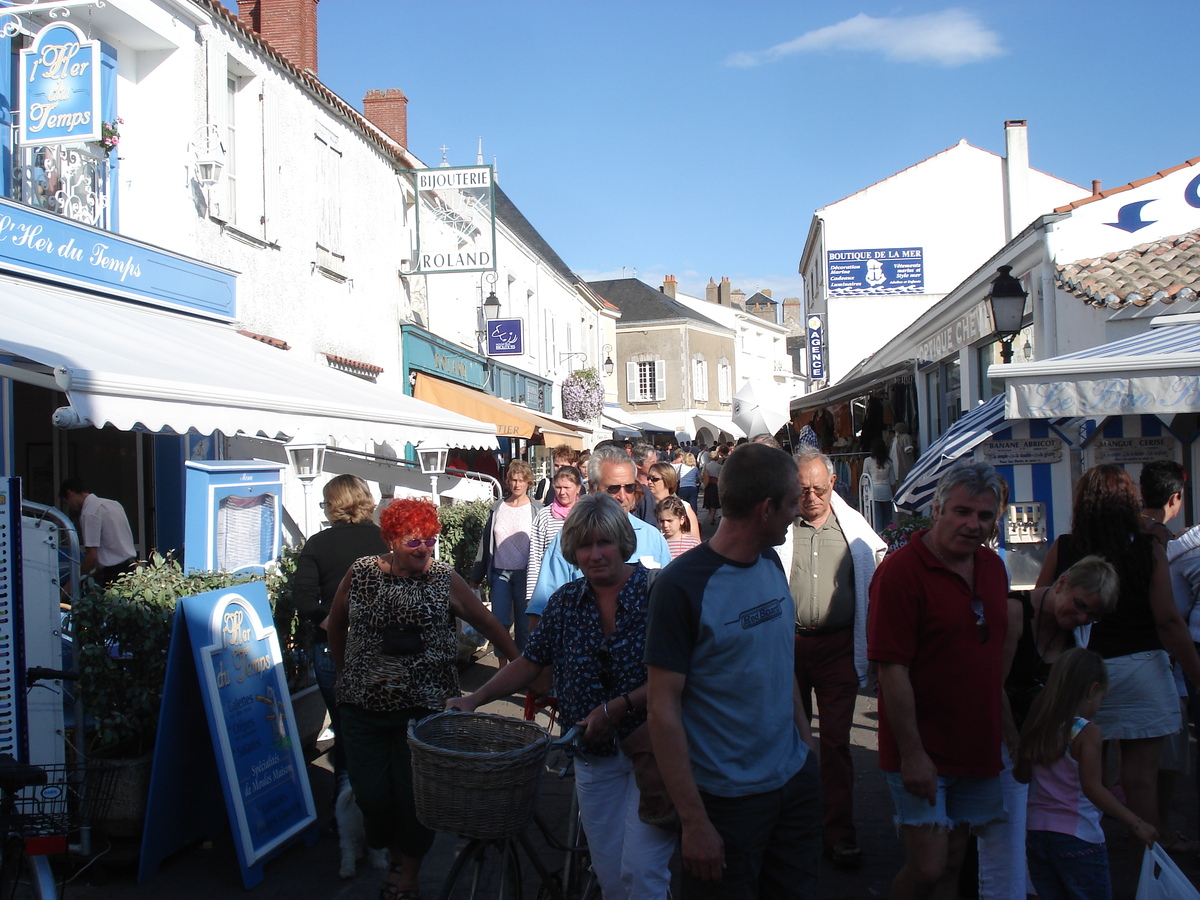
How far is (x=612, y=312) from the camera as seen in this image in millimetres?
39031

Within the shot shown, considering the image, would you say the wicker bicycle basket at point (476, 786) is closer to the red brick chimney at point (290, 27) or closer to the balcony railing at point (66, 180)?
the balcony railing at point (66, 180)

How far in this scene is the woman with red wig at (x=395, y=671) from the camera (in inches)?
148

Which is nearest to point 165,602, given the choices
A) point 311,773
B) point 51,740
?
point 51,740

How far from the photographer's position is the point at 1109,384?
530cm

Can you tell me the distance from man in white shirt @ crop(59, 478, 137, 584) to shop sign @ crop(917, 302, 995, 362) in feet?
29.7

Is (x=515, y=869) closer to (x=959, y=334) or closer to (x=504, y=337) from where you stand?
(x=959, y=334)

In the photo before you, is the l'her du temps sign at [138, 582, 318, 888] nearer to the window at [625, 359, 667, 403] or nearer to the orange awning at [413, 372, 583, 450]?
the orange awning at [413, 372, 583, 450]

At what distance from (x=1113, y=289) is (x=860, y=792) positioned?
5824 mm

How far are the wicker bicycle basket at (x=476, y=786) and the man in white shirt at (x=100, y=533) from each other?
5.22 meters

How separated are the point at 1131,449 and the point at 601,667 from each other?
488cm

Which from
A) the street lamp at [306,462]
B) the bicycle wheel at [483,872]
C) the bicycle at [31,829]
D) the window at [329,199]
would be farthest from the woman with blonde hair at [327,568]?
the window at [329,199]

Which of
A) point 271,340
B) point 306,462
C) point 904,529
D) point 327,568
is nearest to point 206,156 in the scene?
point 271,340

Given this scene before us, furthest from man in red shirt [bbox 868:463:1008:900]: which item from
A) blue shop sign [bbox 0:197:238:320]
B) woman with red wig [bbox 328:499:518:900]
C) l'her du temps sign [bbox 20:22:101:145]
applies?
blue shop sign [bbox 0:197:238:320]

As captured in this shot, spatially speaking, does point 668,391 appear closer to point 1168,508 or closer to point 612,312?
point 612,312
